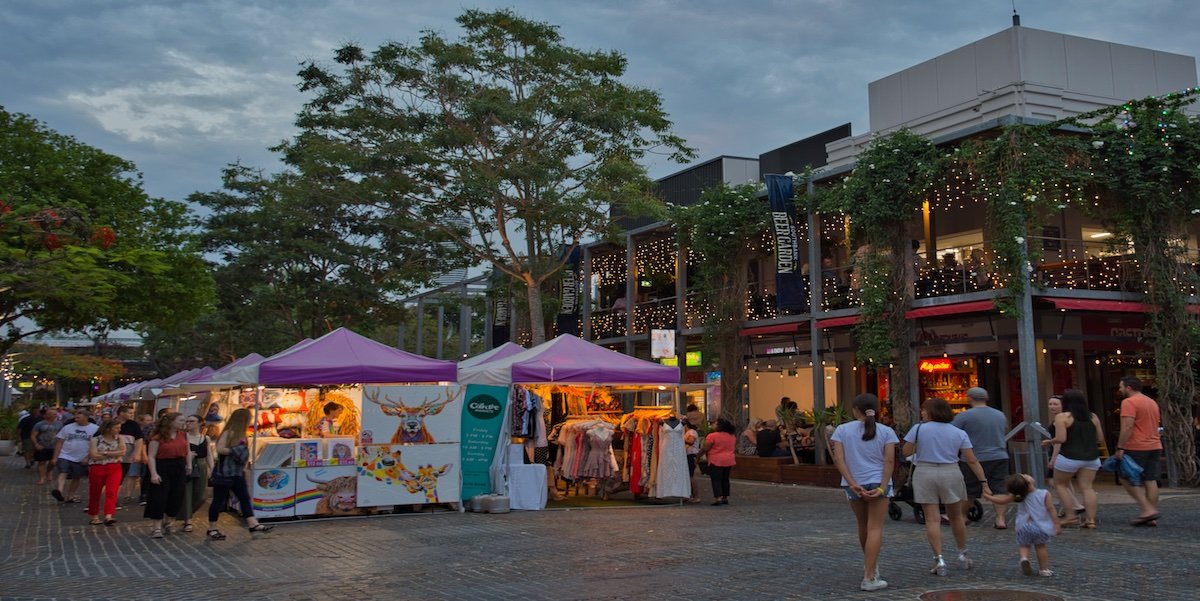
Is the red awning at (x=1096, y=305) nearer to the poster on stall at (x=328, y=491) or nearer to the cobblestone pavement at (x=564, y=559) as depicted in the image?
the cobblestone pavement at (x=564, y=559)

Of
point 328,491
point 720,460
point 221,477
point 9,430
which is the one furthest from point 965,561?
point 9,430

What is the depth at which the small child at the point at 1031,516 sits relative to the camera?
22.4 ft

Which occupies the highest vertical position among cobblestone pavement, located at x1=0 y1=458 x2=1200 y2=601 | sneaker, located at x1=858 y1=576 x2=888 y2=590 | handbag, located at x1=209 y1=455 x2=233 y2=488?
handbag, located at x1=209 y1=455 x2=233 y2=488

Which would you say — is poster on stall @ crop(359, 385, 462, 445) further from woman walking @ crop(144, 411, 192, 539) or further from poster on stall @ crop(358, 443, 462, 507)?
woman walking @ crop(144, 411, 192, 539)

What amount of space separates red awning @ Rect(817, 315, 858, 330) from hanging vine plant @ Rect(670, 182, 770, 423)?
8.79 ft

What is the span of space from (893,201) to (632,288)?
9.48 m

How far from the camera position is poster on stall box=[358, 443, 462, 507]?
40.9 feet

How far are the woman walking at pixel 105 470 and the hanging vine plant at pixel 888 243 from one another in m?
12.7

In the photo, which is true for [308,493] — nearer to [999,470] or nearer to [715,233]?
[999,470]

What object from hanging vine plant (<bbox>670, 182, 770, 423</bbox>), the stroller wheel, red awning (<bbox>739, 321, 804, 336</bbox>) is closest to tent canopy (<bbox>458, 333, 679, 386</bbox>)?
the stroller wheel

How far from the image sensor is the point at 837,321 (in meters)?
19.4

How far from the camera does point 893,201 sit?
17.8m

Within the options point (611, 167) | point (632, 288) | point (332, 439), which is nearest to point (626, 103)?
point (611, 167)

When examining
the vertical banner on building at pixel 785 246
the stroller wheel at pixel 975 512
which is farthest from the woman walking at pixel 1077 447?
the vertical banner on building at pixel 785 246
